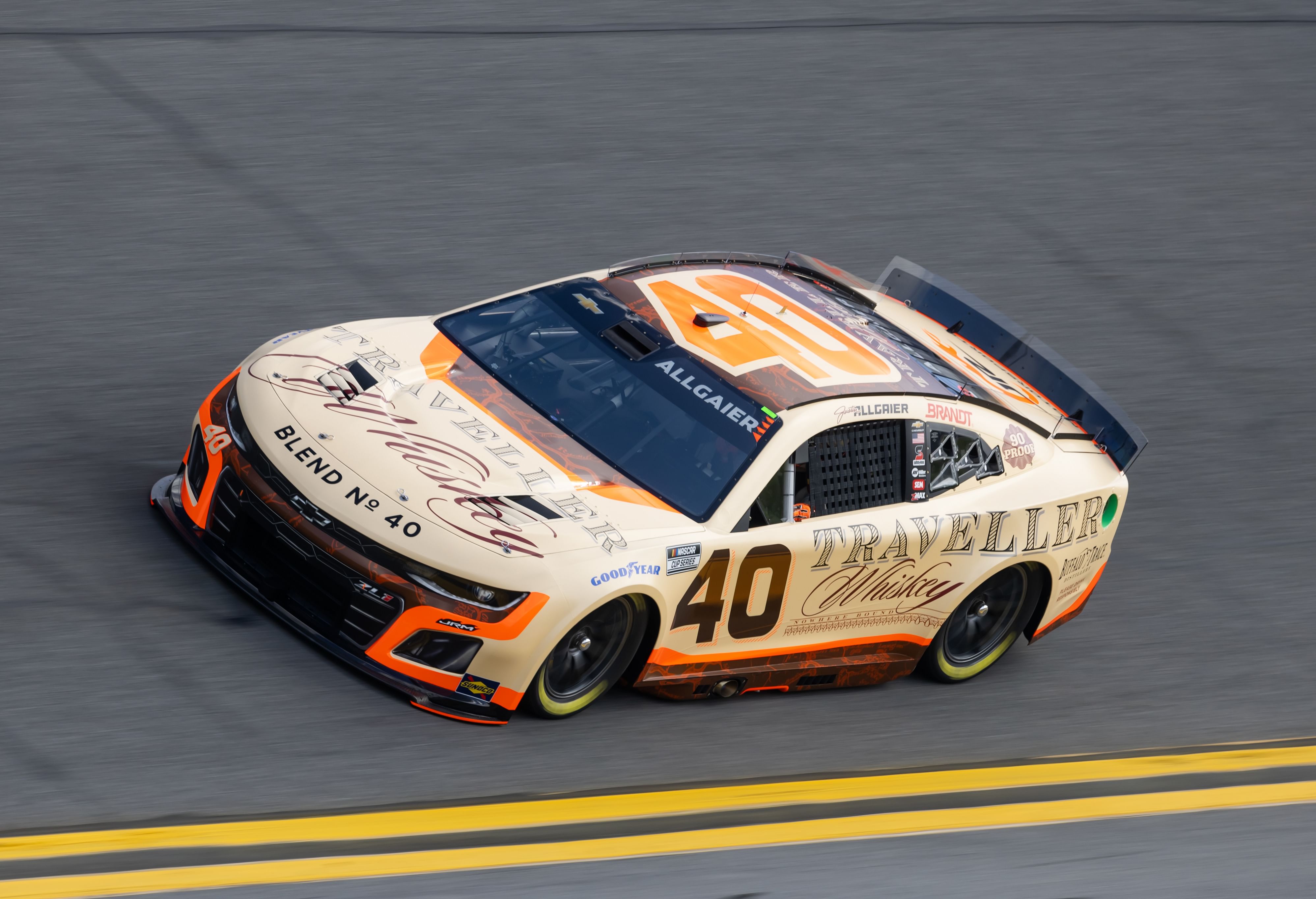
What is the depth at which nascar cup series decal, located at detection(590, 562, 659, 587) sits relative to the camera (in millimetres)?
5359

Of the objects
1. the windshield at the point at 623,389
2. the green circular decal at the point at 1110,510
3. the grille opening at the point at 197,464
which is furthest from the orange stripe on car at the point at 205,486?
the green circular decal at the point at 1110,510

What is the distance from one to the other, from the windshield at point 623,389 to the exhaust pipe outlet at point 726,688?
0.76 m

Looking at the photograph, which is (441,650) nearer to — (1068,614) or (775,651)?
(775,651)

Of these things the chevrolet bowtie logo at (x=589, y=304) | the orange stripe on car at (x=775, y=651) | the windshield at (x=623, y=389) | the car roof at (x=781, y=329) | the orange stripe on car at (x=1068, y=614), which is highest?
the car roof at (x=781, y=329)

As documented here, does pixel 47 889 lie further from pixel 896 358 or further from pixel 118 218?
pixel 118 218

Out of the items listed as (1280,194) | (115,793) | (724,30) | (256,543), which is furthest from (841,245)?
(115,793)

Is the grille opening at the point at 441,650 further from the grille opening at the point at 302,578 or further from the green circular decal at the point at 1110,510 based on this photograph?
the green circular decal at the point at 1110,510

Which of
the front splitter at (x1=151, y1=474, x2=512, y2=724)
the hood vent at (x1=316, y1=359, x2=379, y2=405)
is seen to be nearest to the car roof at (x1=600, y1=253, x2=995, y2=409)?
the hood vent at (x1=316, y1=359, x2=379, y2=405)

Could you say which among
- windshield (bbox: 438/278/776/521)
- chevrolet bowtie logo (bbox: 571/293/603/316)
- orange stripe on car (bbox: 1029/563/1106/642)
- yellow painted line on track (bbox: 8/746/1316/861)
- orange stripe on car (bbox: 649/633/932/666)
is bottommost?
yellow painted line on track (bbox: 8/746/1316/861)

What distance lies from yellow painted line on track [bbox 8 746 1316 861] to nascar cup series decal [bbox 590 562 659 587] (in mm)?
789

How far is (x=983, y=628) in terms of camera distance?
685cm

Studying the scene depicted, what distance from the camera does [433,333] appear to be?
260 inches

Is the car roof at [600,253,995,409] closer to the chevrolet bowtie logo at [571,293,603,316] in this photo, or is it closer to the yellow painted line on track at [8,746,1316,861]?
the chevrolet bowtie logo at [571,293,603,316]

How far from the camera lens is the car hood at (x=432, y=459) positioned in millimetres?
5422
